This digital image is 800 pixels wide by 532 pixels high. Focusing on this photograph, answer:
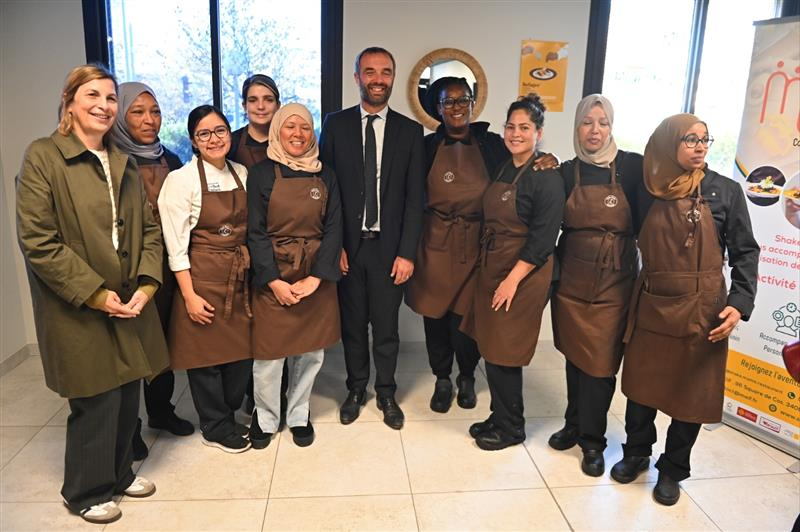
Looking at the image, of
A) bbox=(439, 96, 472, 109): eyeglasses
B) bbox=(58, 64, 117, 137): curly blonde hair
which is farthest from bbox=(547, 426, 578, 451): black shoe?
bbox=(58, 64, 117, 137): curly blonde hair

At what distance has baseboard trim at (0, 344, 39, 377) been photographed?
127 inches

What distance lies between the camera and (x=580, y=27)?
3408 millimetres

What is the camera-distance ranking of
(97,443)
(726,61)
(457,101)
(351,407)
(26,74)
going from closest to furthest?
1. (97,443)
2. (457,101)
3. (351,407)
4. (26,74)
5. (726,61)

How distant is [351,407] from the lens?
2766mm

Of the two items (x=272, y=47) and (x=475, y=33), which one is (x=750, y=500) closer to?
(x=475, y=33)

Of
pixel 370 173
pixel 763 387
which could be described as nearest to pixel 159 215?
pixel 370 173

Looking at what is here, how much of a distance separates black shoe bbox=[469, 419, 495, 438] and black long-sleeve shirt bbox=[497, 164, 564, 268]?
0.81 meters

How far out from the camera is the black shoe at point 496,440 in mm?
2527

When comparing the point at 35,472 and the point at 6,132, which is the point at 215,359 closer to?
the point at 35,472

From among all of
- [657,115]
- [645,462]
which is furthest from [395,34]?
[645,462]

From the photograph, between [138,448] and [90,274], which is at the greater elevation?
[90,274]

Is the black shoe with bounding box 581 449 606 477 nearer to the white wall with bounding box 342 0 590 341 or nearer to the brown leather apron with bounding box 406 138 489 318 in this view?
the brown leather apron with bounding box 406 138 489 318

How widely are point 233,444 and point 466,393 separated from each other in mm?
1176

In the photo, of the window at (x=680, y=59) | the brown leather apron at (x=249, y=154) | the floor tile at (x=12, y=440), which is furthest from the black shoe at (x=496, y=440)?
the window at (x=680, y=59)
